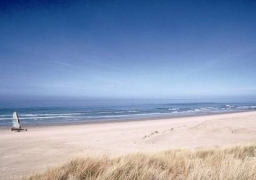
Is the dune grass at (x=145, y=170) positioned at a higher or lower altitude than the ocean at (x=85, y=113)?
higher

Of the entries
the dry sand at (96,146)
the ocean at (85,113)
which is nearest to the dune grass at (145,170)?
the dry sand at (96,146)

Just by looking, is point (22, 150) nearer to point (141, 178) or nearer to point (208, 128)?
point (141, 178)

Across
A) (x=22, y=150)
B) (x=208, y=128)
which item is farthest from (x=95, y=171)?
(x=208, y=128)

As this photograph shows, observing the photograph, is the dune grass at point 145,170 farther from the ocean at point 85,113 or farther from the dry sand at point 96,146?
the ocean at point 85,113

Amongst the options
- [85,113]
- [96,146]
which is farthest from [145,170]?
[85,113]

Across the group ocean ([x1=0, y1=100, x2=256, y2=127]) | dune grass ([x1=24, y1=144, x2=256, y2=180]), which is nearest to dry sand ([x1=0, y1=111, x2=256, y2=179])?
dune grass ([x1=24, y1=144, x2=256, y2=180])

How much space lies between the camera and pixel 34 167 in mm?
7617

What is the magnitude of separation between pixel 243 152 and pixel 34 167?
629 cm

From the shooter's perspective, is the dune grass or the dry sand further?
the dry sand

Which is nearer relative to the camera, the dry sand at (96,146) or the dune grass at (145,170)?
the dune grass at (145,170)

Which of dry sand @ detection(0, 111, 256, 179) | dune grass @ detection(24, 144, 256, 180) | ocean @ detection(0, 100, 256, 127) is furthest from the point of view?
ocean @ detection(0, 100, 256, 127)

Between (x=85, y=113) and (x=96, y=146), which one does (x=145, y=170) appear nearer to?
(x=96, y=146)

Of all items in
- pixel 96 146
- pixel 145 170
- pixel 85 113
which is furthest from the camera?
pixel 85 113

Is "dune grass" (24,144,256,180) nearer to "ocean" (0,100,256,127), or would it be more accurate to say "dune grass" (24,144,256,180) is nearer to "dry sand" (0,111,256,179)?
"dry sand" (0,111,256,179)
